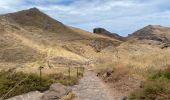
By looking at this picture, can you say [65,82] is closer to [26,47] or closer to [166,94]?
[166,94]

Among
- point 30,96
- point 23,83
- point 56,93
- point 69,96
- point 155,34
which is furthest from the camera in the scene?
point 155,34

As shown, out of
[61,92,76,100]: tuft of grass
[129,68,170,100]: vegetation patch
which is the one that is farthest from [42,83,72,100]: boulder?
[129,68,170,100]: vegetation patch

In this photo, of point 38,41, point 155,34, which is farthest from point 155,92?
point 155,34

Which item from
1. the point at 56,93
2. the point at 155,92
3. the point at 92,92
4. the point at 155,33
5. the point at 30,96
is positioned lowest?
the point at 30,96

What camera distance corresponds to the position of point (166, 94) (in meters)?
17.9

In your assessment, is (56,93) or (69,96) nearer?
(69,96)

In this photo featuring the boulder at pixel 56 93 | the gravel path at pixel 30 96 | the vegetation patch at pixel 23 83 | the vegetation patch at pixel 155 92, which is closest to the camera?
the vegetation patch at pixel 155 92

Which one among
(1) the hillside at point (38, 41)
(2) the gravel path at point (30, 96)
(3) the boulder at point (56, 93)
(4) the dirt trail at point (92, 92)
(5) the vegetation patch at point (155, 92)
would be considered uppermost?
(1) the hillside at point (38, 41)

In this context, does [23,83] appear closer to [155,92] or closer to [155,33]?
[155,92]

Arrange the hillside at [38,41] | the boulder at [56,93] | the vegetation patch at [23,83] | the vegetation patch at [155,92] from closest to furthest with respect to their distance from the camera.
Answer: the vegetation patch at [155,92] → the boulder at [56,93] → the vegetation patch at [23,83] → the hillside at [38,41]

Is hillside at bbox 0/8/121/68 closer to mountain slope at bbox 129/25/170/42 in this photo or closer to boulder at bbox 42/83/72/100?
mountain slope at bbox 129/25/170/42

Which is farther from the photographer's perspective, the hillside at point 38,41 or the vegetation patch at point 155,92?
the hillside at point 38,41

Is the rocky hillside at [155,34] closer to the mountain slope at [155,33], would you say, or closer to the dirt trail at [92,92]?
the mountain slope at [155,33]

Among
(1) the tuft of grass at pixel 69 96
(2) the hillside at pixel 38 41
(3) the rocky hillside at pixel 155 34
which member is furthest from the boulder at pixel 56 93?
(3) the rocky hillside at pixel 155 34
